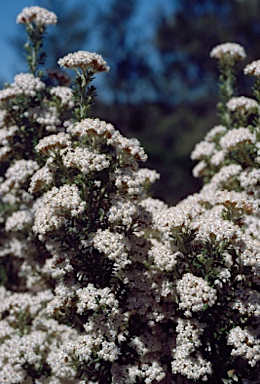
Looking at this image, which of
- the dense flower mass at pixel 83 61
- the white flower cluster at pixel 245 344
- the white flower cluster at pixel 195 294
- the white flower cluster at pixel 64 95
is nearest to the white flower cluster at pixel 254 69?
the dense flower mass at pixel 83 61

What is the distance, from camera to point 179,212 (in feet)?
13.1

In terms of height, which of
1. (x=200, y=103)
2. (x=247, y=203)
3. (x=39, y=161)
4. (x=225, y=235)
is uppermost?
(x=200, y=103)

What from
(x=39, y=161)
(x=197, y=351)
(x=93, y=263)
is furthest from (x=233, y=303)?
(x=39, y=161)

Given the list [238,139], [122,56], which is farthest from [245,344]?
[122,56]

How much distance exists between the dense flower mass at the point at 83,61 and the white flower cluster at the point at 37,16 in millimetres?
1674

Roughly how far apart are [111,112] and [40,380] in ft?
110

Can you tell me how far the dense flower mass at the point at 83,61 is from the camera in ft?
13.4

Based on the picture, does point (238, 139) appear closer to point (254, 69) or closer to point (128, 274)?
point (254, 69)

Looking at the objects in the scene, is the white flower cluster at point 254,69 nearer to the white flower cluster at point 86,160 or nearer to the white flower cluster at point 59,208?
the white flower cluster at point 86,160

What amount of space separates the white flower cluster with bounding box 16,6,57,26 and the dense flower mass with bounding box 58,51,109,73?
1.67m

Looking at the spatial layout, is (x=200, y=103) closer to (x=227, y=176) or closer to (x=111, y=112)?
(x=111, y=112)

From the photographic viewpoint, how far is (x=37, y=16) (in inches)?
219

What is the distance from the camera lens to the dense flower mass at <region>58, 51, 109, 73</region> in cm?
408

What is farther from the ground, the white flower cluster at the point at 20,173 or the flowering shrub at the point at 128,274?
the white flower cluster at the point at 20,173
